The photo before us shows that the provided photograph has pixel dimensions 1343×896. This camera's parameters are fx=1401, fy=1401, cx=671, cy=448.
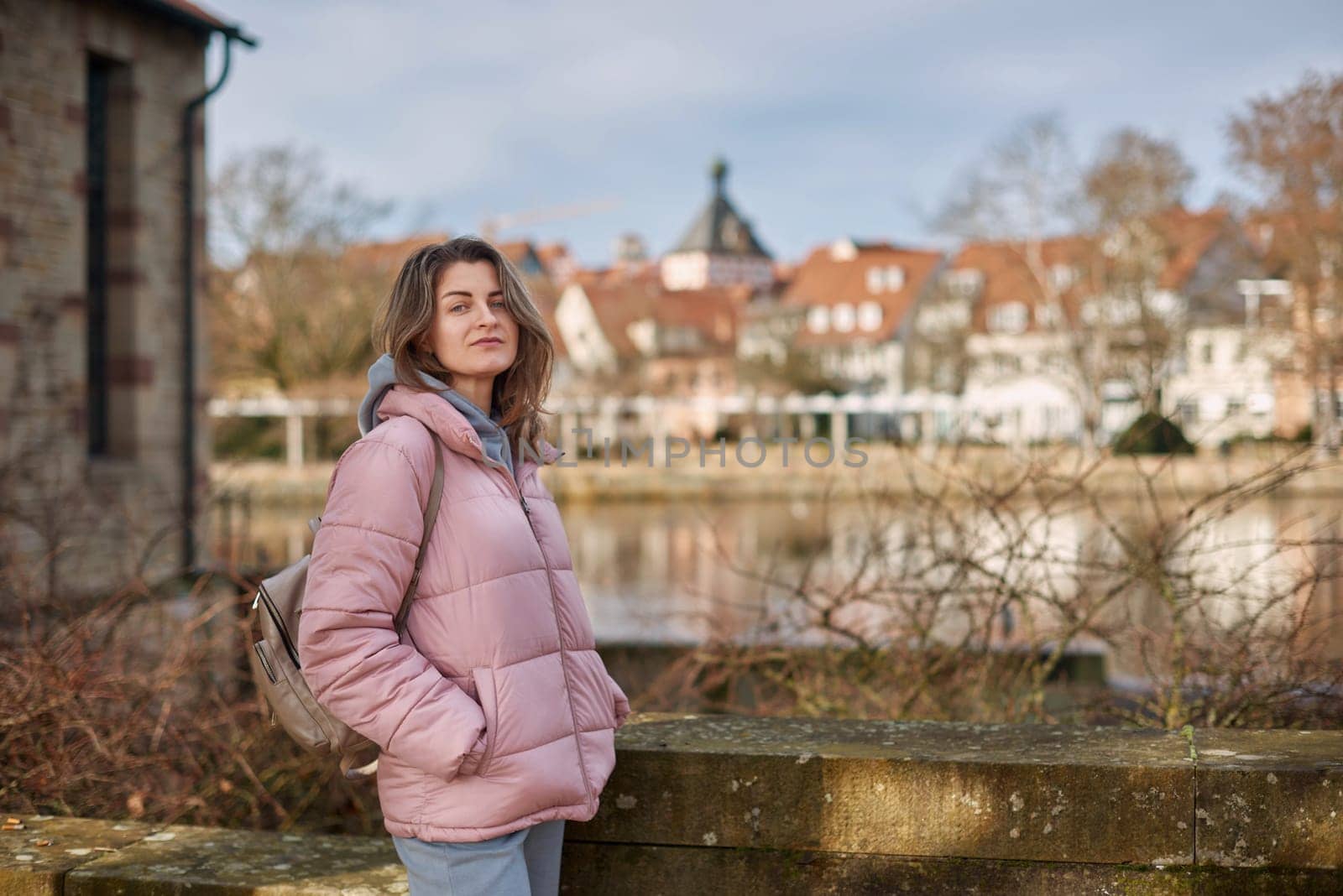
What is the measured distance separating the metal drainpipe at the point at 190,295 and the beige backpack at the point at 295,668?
1098cm

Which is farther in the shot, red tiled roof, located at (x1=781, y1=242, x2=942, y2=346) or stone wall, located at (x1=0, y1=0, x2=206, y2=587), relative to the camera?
red tiled roof, located at (x1=781, y1=242, x2=942, y2=346)

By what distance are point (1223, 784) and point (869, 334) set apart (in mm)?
68539

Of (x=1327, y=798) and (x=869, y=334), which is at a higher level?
(x=869, y=334)

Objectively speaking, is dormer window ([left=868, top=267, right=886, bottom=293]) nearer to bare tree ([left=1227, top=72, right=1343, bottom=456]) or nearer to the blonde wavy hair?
bare tree ([left=1227, top=72, right=1343, bottom=456])

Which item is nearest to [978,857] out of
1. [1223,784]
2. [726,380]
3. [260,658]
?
[1223,784]

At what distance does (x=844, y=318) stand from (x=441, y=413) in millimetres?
70921

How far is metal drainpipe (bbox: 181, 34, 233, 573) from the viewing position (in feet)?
43.0

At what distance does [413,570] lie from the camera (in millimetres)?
2518

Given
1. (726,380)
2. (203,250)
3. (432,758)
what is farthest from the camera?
(726,380)

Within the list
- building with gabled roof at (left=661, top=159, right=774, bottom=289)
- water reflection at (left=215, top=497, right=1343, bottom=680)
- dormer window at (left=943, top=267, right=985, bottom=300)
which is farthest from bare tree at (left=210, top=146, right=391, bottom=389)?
building with gabled roof at (left=661, top=159, right=774, bottom=289)

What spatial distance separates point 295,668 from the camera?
8.61 feet

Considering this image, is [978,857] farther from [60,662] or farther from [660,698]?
[660,698]

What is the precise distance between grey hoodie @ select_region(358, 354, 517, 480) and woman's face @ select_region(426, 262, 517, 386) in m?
0.07

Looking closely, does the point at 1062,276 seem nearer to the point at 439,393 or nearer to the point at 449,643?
the point at 439,393
